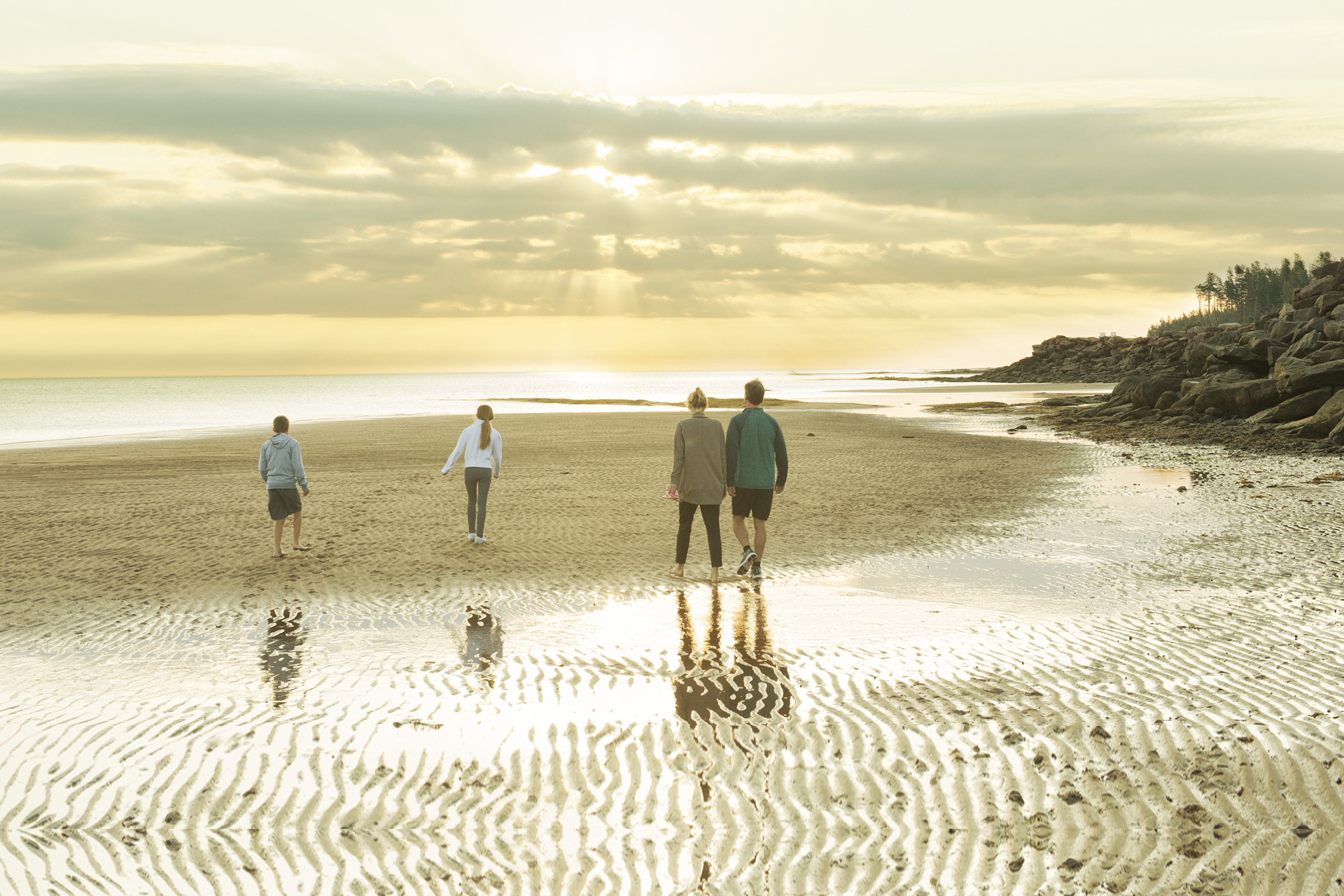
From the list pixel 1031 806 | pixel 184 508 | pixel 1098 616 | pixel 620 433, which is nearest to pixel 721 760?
pixel 1031 806

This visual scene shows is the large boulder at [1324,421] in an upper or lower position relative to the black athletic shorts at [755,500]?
upper

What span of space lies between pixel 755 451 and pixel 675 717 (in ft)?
15.7

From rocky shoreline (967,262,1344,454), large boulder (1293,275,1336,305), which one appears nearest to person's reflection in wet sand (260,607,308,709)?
rocky shoreline (967,262,1344,454)

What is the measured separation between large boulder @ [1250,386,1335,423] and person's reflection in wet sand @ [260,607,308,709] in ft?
95.4

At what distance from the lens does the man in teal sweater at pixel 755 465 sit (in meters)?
10.7

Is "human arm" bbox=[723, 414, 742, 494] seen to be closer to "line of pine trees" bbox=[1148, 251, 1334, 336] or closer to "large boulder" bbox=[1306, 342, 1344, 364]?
"large boulder" bbox=[1306, 342, 1344, 364]

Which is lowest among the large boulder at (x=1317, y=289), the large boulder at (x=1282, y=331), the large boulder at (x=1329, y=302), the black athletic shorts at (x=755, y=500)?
the black athletic shorts at (x=755, y=500)

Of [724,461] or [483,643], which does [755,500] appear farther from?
[483,643]

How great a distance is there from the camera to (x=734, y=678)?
294 inches

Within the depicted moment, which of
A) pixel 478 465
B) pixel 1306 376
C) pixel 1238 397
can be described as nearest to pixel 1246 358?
pixel 1238 397

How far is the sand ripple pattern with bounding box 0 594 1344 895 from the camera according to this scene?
466 centimetres

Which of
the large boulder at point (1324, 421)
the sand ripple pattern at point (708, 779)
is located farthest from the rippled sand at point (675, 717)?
the large boulder at point (1324, 421)

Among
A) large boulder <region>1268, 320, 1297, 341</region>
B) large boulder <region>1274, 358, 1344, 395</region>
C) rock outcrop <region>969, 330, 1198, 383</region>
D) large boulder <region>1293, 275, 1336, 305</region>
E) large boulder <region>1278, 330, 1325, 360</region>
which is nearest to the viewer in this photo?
large boulder <region>1274, 358, 1344, 395</region>

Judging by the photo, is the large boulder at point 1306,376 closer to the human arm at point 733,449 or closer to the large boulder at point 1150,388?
the large boulder at point 1150,388
